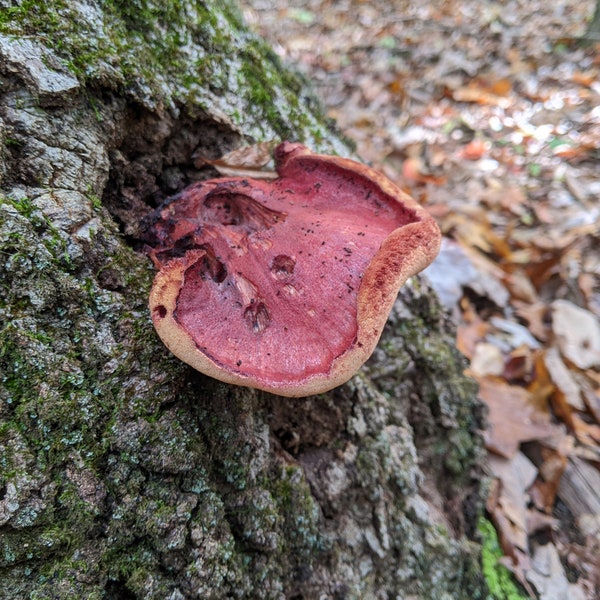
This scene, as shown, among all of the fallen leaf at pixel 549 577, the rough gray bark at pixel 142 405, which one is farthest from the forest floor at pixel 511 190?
the rough gray bark at pixel 142 405

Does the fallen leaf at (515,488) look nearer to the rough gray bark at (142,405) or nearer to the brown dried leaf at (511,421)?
the brown dried leaf at (511,421)

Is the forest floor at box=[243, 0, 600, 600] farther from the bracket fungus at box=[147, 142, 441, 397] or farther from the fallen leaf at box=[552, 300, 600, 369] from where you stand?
the bracket fungus at box=[147, 142, 441, 397]

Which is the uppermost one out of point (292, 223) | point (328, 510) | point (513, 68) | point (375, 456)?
point (513, 68)

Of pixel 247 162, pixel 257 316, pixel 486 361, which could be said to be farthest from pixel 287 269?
pixel 486 361

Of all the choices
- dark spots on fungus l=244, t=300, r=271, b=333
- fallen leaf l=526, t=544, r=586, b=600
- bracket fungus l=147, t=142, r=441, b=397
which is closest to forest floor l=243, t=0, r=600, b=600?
fallen leaf l=526, t=544, r=586, b=600

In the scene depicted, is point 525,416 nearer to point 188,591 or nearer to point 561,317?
point 561,317

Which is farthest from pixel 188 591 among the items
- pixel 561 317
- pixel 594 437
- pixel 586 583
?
pixel 561 317
